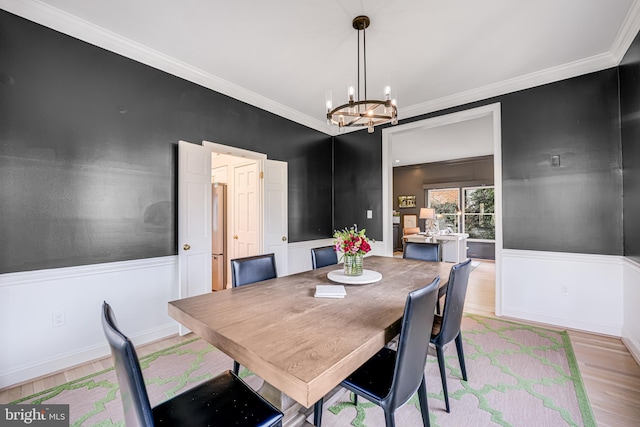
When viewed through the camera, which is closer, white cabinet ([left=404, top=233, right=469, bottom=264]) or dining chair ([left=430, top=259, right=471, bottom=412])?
dining chair ([left=430, top=259, right=471, bottom=412])

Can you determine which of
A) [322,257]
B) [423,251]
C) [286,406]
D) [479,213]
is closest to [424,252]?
[423,251]

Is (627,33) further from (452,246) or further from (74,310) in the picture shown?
(74,310)

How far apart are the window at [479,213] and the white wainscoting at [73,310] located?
24.7 ft

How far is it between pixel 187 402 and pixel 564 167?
13.2 ft

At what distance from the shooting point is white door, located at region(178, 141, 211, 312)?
9.47 ft

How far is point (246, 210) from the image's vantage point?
13.8ft

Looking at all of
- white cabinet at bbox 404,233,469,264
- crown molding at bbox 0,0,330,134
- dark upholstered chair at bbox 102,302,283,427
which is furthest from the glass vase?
white cabinet at bbox 404,233,469,264

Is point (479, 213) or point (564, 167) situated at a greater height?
point (564, 167)

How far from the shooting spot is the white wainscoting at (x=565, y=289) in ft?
9.29

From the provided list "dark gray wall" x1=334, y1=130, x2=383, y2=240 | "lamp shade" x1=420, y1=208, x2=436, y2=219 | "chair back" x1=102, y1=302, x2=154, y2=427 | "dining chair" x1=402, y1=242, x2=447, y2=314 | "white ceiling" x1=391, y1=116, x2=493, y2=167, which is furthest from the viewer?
"lamp shade" x1=420, y1=208, x2=436, y2=219

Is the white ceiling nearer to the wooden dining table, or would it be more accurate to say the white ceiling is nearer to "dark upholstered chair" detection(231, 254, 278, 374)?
"dark upholstered chair" detection(231, 254, 278, 374)

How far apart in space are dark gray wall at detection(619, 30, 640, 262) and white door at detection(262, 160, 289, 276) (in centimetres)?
374

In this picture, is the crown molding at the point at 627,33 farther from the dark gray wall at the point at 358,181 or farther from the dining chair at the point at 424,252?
the dark gray wall at the point at 358,181

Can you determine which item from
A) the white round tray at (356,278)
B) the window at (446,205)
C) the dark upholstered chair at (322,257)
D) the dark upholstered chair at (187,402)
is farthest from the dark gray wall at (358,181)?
the window at (446,205)
